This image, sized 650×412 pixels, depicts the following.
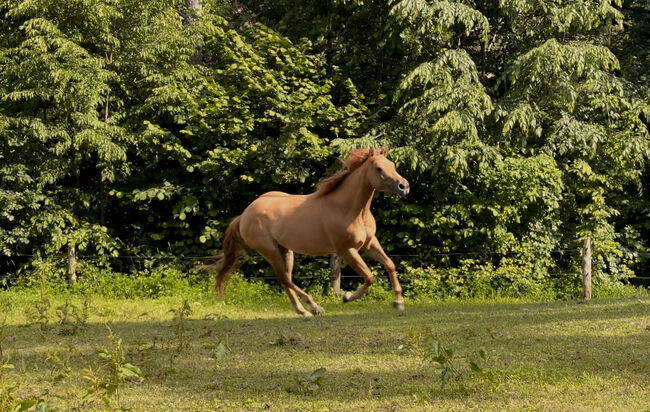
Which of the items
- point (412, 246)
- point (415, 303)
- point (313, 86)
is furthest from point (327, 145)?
point (415, 303)

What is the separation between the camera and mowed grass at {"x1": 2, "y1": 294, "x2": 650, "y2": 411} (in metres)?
4.27

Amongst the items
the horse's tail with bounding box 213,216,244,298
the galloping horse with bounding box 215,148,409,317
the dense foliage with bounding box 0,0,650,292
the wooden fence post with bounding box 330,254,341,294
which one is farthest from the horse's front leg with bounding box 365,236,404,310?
the wooden fence post with bounding box 330,254,341,294

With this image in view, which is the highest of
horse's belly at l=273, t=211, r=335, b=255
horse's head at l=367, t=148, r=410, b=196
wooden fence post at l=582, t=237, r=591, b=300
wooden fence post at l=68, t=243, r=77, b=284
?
horse's head at l=367, t=148, r=410, b=196

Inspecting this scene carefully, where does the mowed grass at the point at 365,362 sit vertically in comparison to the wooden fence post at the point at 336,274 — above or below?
above

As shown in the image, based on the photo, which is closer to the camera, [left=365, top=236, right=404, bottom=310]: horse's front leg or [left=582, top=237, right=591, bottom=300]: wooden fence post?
[left=365, top=236, right=404, bottom=310]: horse's front leg

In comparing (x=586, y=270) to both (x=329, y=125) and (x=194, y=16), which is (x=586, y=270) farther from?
(x=194, y=16)

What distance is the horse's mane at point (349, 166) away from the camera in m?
8.05

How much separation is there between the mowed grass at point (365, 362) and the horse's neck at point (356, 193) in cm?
140

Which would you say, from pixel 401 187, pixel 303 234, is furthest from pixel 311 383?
pixel 303 234

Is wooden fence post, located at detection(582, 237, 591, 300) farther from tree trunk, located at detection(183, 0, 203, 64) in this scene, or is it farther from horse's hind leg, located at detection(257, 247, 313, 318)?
tree trunk, located at detection(183, 0, 203, 64)

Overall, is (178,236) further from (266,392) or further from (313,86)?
(266,392)

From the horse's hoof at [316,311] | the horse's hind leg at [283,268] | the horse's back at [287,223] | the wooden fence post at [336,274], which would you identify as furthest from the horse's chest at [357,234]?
the wooden fence post at [336,274]

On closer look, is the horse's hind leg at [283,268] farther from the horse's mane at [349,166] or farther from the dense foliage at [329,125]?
the dense foliage at [329,125]

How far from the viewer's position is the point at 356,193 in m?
7.93
